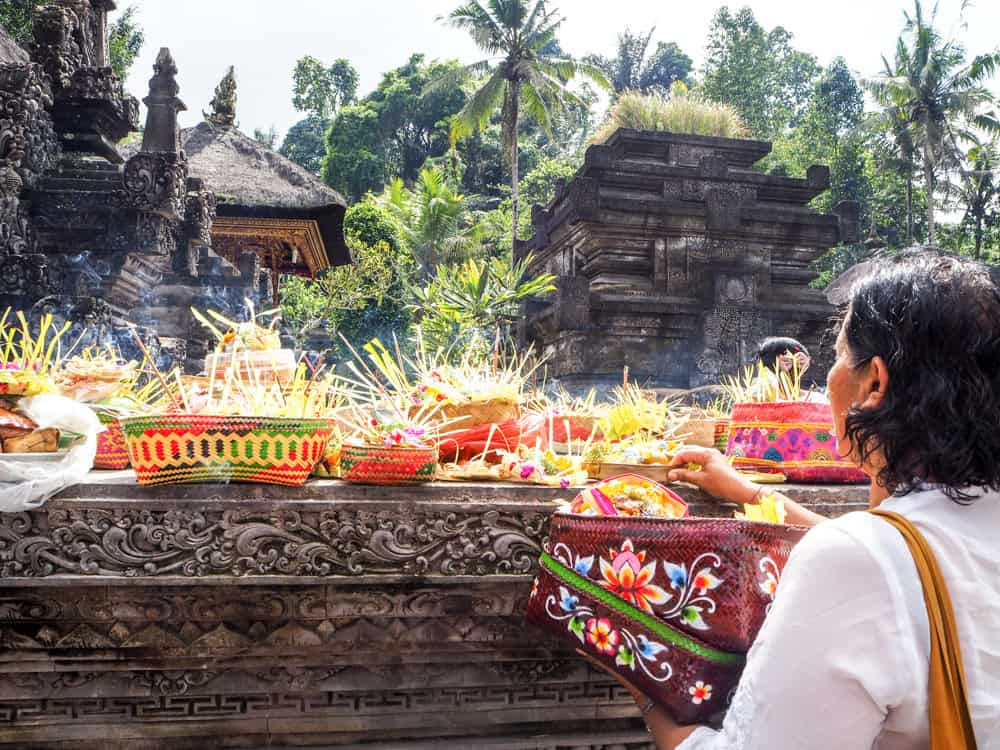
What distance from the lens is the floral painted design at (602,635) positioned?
5.09 ft

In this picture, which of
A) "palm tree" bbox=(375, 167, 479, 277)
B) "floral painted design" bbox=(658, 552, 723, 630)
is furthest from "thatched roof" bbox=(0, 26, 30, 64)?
"palm tree" bbox=(375, 167, 479, 277)

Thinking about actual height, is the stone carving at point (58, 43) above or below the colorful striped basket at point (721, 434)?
above

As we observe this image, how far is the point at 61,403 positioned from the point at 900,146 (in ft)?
112

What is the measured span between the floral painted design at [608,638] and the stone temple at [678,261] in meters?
9.49

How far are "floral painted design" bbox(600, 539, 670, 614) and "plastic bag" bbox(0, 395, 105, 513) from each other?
53.3 inches

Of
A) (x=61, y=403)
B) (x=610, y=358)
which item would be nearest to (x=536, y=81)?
(x=610, y=358)

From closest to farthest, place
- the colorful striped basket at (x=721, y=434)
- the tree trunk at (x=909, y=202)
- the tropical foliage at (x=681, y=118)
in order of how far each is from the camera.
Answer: the colorful striped basket at (x=721, y=434)
the tropical foliage at (x=681, y=118)
the tree trunk at (x=909, y=202)

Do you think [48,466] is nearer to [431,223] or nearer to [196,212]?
[196,212]

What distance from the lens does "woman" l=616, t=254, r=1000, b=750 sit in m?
1.01

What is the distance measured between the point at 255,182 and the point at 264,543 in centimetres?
1343

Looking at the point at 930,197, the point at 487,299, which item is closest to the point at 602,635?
the point at 487,299

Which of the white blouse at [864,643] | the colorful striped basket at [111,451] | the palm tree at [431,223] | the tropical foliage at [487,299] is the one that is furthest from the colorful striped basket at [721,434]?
the palm tree at [431,223]

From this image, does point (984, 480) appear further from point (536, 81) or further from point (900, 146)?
point (900, 146)

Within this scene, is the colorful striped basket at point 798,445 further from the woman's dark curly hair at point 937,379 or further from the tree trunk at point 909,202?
the tree trunk at point 909,202
